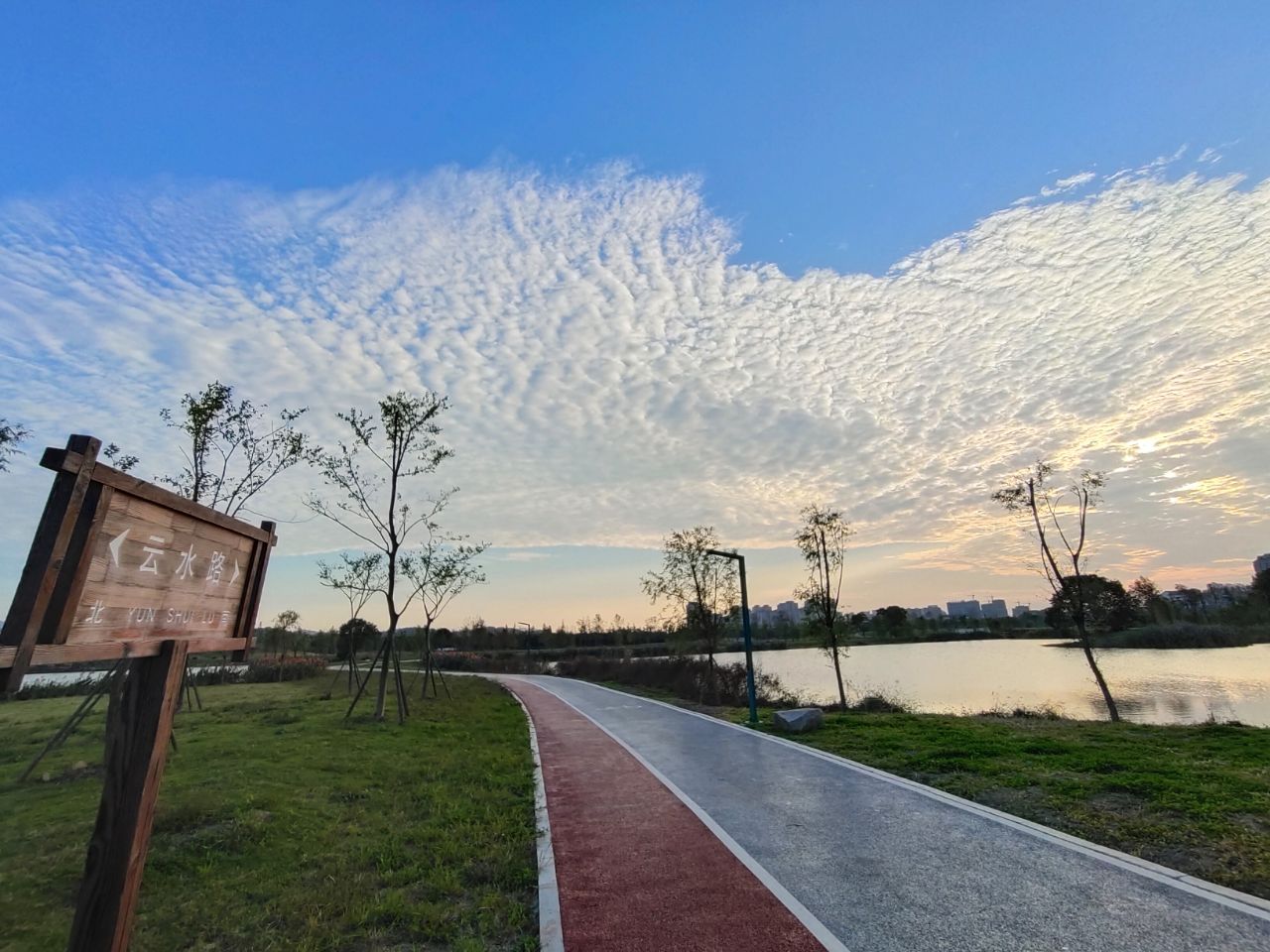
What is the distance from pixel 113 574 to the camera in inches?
124

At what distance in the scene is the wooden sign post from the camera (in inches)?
108

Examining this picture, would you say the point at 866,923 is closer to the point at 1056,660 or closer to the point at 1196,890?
the point at 1196,890

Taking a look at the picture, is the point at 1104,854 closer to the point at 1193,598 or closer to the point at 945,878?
the point at 945,878

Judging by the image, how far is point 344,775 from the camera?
8.59 meters

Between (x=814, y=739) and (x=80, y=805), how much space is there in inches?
401

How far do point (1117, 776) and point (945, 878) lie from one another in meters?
3.91

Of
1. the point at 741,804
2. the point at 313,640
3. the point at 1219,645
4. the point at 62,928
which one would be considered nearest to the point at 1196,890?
the point at 741,804

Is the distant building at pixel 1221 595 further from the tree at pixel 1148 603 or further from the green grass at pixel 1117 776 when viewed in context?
the green grass at pixel 1117 776

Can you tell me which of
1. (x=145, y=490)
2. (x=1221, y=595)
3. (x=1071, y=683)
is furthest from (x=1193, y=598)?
(x=145, y=490)

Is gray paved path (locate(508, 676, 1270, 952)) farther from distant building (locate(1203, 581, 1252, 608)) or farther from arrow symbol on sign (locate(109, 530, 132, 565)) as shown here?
distant building (locate(1203, 581, 1252, 608))

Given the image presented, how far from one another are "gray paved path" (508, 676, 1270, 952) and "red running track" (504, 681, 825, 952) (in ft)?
1.03

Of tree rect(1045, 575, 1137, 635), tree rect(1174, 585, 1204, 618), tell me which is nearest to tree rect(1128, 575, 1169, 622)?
tree rect(1174, 585, 1204, 618)

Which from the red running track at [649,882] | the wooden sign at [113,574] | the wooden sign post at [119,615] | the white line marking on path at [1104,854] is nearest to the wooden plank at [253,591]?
the wooden sign at [113,574]

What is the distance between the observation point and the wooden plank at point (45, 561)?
101 inches
